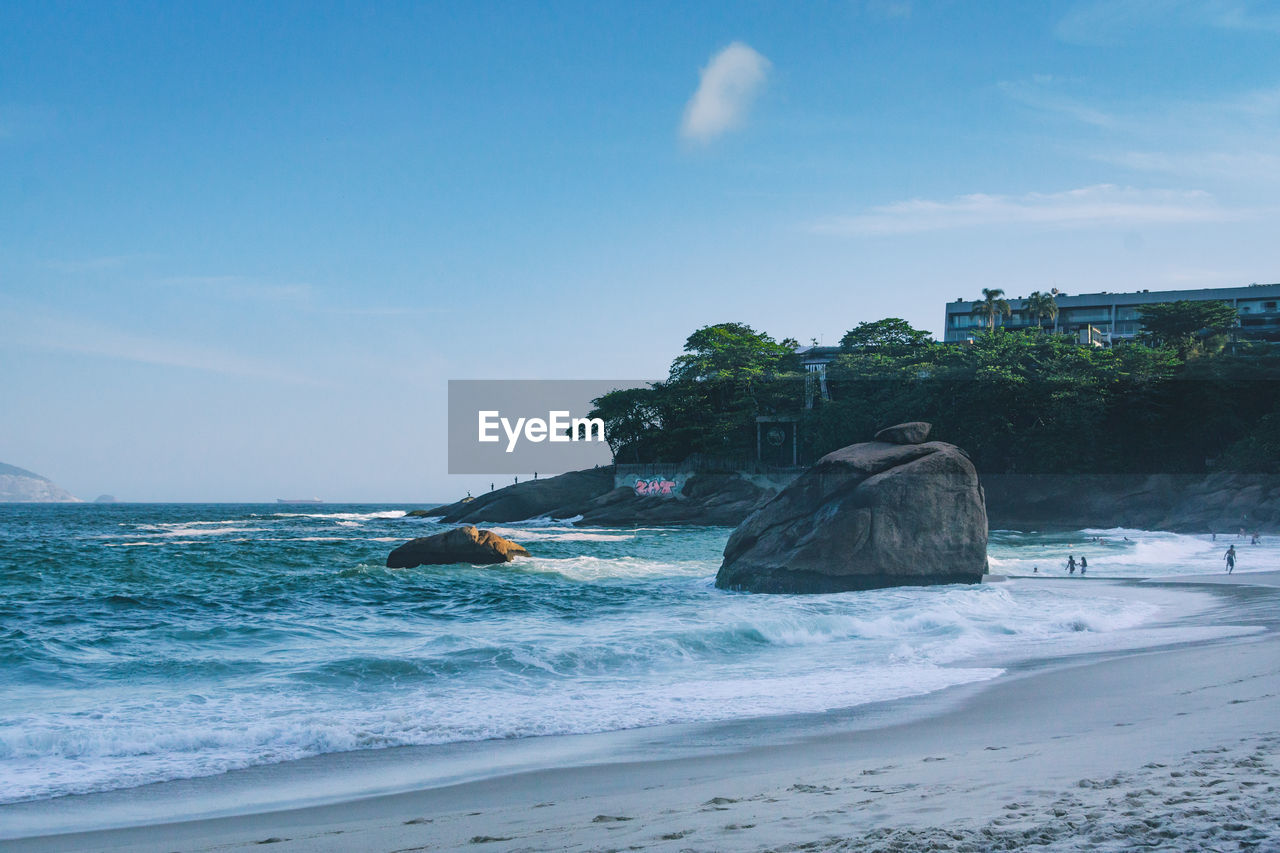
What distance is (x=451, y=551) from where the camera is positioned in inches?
1169

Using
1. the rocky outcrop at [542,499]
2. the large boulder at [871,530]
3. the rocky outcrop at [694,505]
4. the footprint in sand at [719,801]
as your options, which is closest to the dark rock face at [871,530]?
the large boulder at [871,530]

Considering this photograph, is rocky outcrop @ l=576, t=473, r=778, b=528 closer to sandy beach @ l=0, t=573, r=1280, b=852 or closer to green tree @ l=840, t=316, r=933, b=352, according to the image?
green tree @ l=840, t=316, r=933, b=352

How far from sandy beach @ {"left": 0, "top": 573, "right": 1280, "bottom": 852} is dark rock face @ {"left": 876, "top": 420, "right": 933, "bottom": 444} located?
47.7ft

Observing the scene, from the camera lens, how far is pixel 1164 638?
47.2 ft

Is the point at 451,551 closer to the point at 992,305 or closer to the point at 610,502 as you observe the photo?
the point at 610,502

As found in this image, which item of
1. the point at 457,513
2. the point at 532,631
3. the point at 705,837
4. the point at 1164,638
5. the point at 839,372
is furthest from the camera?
the point at 457,513

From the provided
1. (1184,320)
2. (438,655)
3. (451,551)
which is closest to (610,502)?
(451,551)

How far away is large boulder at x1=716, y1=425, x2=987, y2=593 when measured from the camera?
21.4 meters

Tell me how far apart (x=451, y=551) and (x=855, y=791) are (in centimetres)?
2484

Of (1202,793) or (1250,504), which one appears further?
(1250,504)

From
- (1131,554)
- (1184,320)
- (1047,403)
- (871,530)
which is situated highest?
(1184,320)

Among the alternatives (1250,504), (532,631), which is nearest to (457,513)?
(1250,504)

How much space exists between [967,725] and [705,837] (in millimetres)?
4644

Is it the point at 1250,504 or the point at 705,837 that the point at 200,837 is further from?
the point at 1250,504
